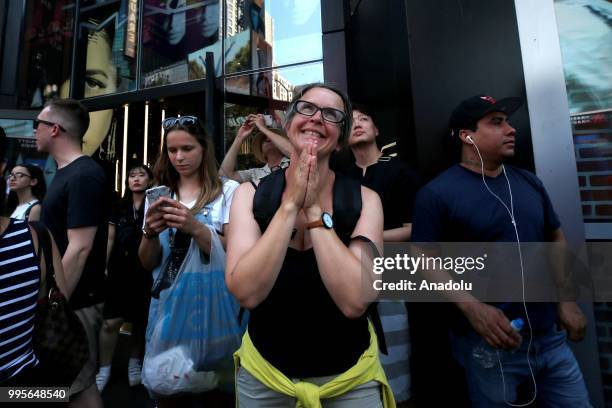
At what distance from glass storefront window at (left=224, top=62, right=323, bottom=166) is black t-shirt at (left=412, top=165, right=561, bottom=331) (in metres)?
2.91

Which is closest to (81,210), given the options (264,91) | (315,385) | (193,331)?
(193,331)

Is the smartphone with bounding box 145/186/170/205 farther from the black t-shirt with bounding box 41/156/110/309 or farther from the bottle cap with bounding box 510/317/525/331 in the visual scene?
the bottle cap with bounding box 510/317/525/331

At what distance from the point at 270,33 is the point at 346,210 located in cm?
457

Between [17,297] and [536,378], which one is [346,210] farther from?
[536,378]

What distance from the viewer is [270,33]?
5.03 m

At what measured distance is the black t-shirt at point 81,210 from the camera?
211cm

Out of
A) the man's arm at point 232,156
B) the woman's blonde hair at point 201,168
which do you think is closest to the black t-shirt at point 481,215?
the woman's blonde hair at point 201,168

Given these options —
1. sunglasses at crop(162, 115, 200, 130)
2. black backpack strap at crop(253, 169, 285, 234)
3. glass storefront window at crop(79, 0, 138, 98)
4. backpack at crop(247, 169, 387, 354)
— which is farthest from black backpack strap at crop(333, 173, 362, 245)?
glass storefront window at crop(79, 0, 138, 98)

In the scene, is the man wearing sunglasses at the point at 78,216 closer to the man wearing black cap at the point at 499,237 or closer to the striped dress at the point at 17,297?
the striped dress at the point at 17,297

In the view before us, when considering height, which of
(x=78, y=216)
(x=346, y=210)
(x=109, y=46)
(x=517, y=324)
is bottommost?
(x=517, y=324)

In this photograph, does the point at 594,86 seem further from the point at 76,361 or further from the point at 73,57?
the point at 73,57

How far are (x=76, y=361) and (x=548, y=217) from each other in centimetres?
261

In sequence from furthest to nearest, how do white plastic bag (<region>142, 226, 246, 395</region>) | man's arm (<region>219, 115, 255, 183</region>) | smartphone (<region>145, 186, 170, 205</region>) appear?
man's arm (<region>219, 115, 255, 183</region>) < smartphone (<region>145, 186, 170, 205</region>) < white plastic bag (<region>142, 226, 246, 395</region>)

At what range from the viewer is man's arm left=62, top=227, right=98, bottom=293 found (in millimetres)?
2004
